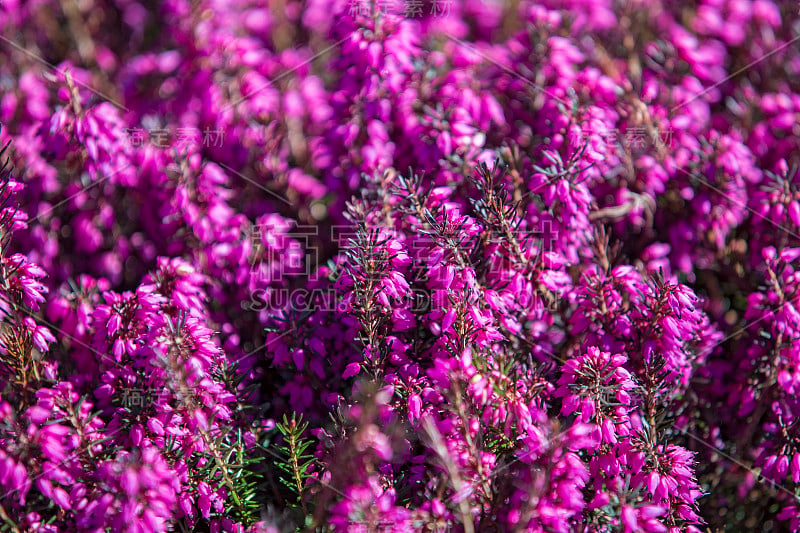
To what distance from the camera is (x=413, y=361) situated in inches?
86.3

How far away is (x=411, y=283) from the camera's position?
2266 mm

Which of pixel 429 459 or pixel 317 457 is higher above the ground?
pixel 429 459

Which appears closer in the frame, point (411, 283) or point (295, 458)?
point (295, 458)

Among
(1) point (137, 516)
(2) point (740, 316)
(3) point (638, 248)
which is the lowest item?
(2) point (740, 316)

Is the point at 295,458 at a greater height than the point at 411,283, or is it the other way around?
the point at 411,283

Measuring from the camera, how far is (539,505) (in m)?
1.76

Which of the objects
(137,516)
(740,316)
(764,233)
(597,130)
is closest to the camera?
(137,516)

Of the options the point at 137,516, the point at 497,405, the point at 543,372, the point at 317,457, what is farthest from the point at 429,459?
the point at 137,516

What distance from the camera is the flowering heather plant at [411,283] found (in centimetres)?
188

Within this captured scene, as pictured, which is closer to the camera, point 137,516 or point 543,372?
point 137,516

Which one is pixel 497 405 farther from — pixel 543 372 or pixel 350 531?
pixel 350 531

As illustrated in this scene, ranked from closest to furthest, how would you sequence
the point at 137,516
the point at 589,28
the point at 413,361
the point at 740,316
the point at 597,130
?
1. the point at 137,516
2. the point at 413,361
3. the point at 597,130
4. the point at 740,316
5. the point at 589,28

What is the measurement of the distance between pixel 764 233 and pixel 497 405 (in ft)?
5.40

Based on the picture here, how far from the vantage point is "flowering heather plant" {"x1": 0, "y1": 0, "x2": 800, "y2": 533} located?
6.16ft
